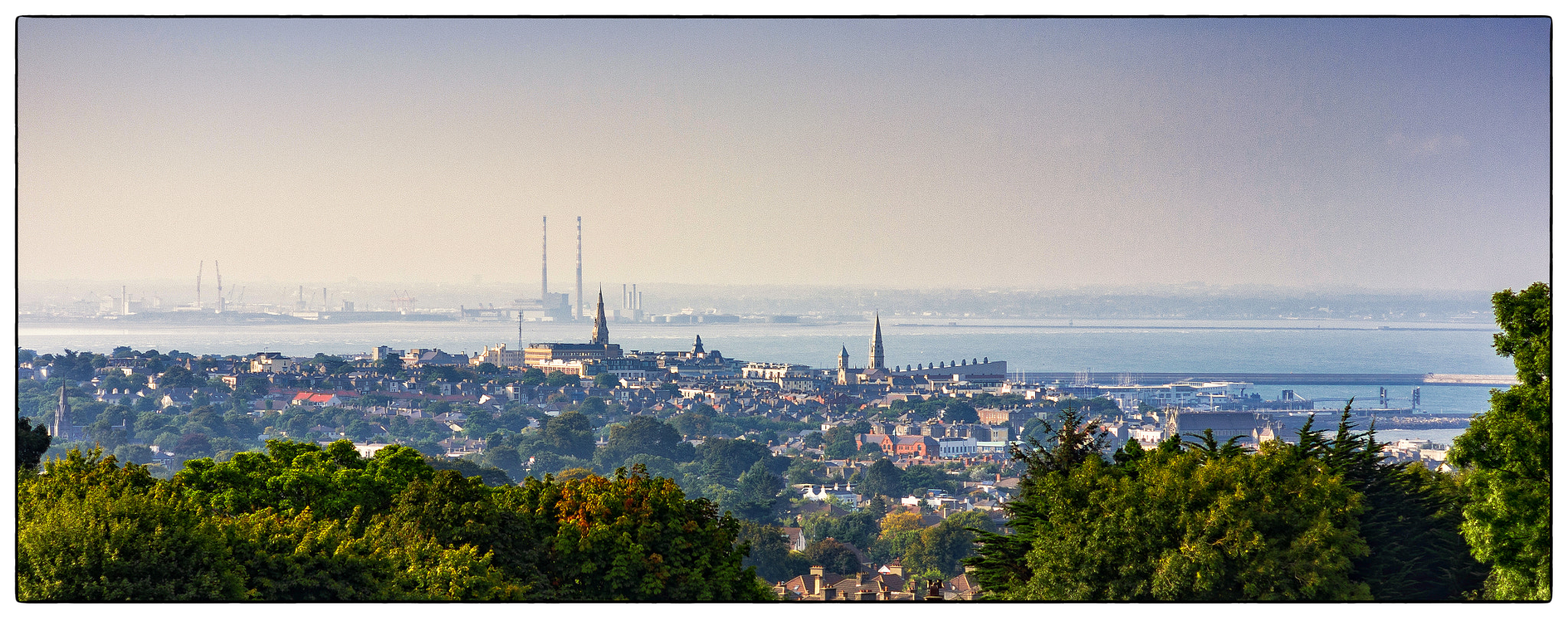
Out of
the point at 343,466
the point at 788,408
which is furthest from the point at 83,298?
the point at 343,466

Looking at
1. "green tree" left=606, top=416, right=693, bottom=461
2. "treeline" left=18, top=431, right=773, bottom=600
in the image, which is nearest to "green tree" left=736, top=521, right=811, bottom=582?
"treeline" left=18, top=431, right=773, bottom=600

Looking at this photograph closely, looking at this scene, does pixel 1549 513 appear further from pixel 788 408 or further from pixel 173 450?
pixel 788 408

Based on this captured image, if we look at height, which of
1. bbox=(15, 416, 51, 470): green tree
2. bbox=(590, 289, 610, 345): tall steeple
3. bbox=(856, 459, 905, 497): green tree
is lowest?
bbox=(856, 459, 905, 497): green tree

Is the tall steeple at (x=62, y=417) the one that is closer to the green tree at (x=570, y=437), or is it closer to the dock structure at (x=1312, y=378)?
the green tree at (x=570, y=437)

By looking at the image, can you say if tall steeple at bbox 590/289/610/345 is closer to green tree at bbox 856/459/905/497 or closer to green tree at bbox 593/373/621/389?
green tree at bbox 593/373/621/389

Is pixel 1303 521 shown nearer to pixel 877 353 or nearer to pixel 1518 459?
pixel 1518 459
